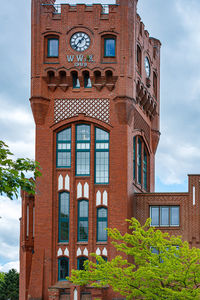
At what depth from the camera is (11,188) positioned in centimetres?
2039

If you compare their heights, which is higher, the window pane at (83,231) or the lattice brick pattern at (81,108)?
the lattice brick pattern at (81,108)

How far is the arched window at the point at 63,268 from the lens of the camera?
174 ft

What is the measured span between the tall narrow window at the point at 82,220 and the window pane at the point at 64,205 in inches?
38.0

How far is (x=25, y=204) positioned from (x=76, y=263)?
23.8 ft

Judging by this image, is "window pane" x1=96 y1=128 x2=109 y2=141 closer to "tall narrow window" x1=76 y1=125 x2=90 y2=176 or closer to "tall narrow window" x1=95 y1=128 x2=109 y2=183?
"tall narrow window" x1=95 y1=128 x2=109 y2=183

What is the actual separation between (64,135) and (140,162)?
336 inches

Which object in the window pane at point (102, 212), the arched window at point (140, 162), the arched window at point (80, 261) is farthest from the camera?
the arched window at point (140, 162)

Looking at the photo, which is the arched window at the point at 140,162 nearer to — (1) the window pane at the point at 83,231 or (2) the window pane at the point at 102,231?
(2) the window pane at the point at 102,231

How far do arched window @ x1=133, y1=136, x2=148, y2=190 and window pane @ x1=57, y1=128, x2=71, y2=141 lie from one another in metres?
6.31

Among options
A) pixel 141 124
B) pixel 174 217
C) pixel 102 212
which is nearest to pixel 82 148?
pixel 102 212

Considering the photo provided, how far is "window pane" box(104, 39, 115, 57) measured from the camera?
5562 centimetres

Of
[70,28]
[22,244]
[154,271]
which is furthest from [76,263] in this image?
[70,28]

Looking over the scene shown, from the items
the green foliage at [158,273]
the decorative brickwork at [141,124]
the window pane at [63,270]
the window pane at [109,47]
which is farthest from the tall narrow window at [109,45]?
the green foliage at [158,273]

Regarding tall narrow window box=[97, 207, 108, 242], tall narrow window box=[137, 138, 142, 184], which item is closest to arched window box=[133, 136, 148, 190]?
tall narrow window box=[137, 138, 142, 184]
